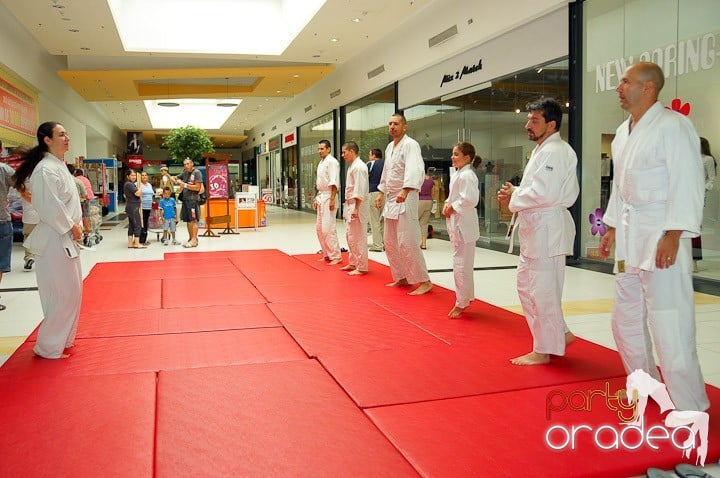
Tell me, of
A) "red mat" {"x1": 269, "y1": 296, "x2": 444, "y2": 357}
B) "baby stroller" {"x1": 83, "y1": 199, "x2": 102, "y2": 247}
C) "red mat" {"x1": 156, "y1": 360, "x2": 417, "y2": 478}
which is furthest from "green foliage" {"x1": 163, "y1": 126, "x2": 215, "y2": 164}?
"red mat" {"x1": 156, "y1": 360, "x2": 417, "y2": 478}

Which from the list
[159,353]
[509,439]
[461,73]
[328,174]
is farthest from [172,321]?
[461,73]

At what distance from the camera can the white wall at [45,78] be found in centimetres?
1222

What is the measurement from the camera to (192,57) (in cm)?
1520

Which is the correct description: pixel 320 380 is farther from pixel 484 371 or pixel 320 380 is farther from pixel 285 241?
pixel 285 241

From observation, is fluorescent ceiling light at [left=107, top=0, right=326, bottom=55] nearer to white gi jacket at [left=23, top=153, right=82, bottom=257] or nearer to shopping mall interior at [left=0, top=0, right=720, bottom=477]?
shopping mall interior at [left=0, top=0, right=720, bottom=477]

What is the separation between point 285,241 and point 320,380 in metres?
9.07

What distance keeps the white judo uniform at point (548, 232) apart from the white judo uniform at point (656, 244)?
542mm

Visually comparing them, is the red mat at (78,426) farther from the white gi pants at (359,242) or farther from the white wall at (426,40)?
the white wall at (426,40)

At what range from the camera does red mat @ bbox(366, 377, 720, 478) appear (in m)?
2.35

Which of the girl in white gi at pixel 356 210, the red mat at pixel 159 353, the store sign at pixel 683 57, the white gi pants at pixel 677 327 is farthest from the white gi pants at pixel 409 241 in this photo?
the store sign at pixel 683 57

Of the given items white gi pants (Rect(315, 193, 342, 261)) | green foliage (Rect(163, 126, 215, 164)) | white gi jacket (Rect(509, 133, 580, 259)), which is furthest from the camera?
green foliage (Rect(163, 126, 215, 164))

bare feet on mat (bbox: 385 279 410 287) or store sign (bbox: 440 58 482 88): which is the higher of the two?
store sign (bbox: 440 58 482 88)

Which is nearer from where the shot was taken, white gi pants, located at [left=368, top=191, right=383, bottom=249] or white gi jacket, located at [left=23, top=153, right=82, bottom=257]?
white gi jacket, located at [left=23, top=153, right=82, bottom=257]

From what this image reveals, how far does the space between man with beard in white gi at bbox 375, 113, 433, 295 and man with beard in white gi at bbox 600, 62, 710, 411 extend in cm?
295
